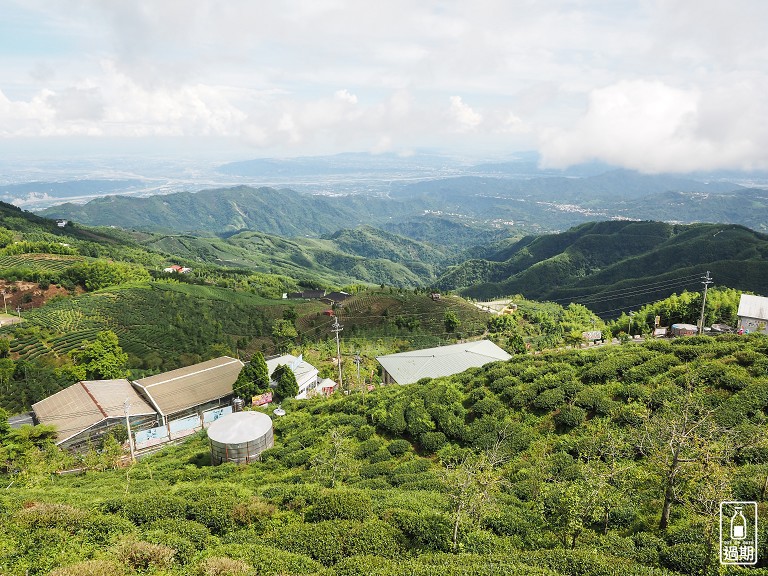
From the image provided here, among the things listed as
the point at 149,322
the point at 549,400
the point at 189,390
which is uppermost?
the point at 549,400

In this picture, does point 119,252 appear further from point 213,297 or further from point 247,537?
point 247,537

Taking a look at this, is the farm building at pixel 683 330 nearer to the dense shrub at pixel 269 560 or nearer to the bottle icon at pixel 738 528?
the bottle icon at pixel 738 528

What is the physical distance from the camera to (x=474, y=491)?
1245 centimetres

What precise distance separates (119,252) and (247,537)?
123m

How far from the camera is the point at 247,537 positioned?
13008mm

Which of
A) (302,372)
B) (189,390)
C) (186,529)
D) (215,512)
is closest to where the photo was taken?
(186,529)

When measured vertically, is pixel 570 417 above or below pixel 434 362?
above

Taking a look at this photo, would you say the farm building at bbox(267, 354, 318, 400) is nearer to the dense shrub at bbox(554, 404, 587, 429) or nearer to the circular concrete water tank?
the circular concrete water tank

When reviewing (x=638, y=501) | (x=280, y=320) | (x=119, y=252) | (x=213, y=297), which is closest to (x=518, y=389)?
(x=638, y=501)

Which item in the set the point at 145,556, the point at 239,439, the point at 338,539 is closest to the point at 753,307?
the point at 239,439

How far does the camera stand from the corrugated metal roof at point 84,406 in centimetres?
3419

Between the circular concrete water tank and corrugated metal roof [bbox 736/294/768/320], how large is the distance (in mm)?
57299

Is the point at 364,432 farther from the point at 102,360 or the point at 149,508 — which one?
the point at 102,360

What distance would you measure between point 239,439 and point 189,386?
19368mm
